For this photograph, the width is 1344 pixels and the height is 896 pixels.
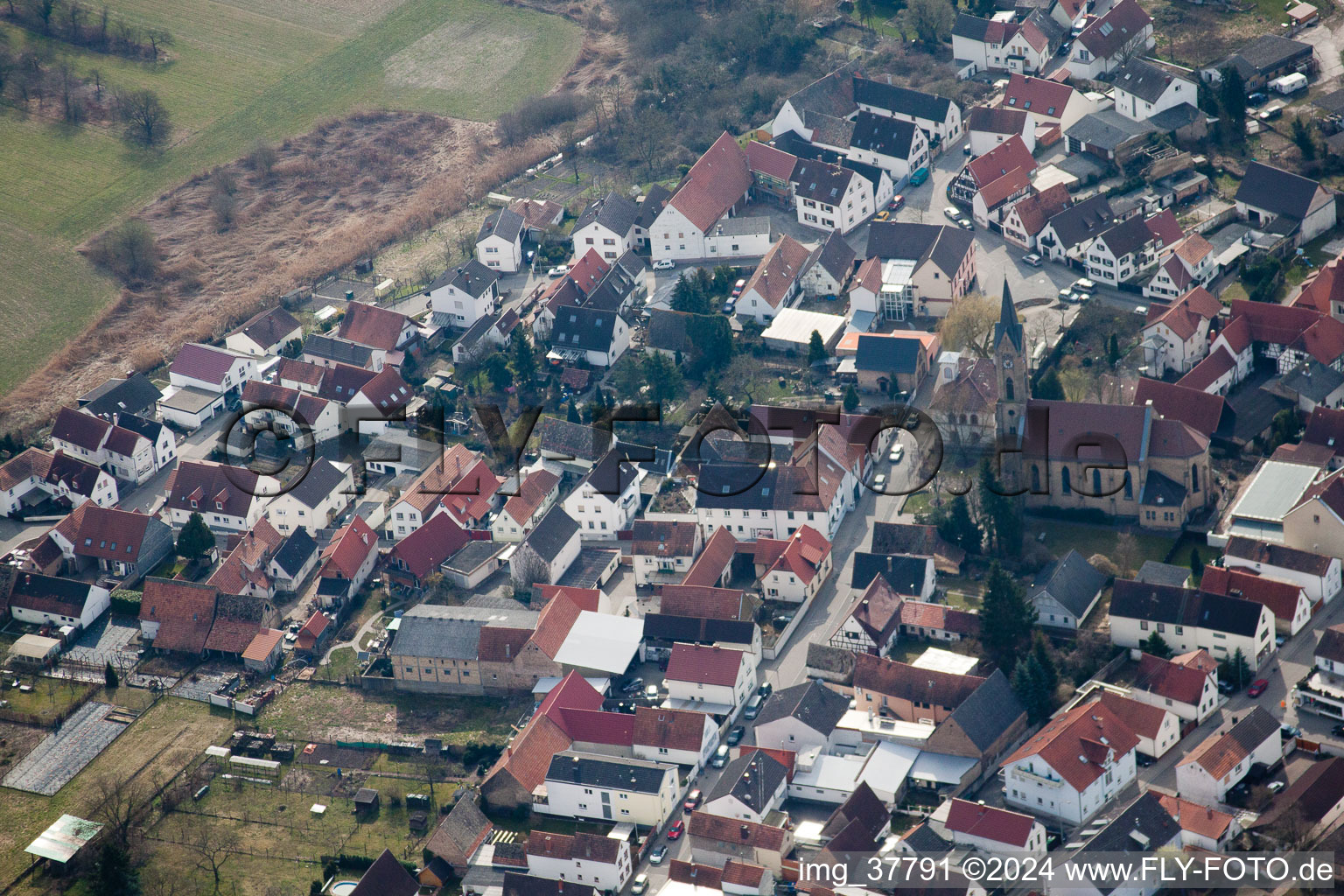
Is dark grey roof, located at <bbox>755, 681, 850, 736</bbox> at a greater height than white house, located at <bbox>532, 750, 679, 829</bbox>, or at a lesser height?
greater

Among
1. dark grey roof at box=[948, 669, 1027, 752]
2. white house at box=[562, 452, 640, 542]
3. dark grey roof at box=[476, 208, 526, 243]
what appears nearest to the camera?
dark grey roof at box=[948, 669, 1027, 752]

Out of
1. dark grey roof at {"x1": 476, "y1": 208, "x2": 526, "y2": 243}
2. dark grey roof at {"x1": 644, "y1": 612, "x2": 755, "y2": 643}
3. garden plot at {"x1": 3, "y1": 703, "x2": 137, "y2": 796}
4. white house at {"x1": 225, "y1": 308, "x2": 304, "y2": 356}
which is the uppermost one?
dark grey roof at {"x1": 476, "y1": 208, "x2": 526, "y2": 243}

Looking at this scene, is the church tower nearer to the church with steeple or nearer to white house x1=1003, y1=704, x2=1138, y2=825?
the church with steeple

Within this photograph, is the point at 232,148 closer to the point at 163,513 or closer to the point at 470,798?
the point at 163,513

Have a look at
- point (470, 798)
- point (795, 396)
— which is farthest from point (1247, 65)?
point (470, 798)

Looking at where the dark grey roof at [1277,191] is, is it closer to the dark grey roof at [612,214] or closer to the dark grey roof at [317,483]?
the dark grey roof at [612,214]

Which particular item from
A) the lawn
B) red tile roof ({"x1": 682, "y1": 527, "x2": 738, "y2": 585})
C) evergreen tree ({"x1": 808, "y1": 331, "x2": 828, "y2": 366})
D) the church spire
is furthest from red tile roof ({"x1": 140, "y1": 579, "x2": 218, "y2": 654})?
the church spire
